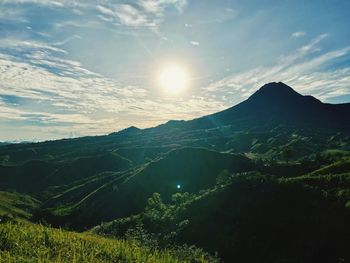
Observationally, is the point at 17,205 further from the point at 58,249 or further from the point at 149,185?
the point at 58,249

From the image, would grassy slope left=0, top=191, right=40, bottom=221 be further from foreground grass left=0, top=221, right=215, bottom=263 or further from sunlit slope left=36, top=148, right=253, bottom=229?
foreground grass left=0, top=221, right=215, bottom=263

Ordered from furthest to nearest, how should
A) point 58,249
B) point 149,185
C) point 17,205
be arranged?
point 17,205 → point 149,185 → point 58,249

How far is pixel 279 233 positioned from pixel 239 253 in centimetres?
571

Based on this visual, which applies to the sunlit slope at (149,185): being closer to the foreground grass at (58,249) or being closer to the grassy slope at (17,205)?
the grassy slope at (17,205)

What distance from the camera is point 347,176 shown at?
192ft

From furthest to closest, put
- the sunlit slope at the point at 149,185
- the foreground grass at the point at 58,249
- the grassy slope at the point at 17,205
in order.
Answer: the grassy slope at the point at 17,205 < the sunlit slope at the point at 149,185 < the foreground grass at the point at 58,249

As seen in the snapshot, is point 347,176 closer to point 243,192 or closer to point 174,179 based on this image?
point 243,192

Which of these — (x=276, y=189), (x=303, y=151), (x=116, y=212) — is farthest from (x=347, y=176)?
(x=303, y=151)

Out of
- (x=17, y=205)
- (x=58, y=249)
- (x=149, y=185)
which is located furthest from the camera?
(x=17, y=205)

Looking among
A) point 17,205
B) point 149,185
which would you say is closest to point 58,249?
point 149,185

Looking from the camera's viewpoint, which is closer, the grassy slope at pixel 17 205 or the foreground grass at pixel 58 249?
the foreground grass at pixel 58 249

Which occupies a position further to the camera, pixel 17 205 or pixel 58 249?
pixel 17 205

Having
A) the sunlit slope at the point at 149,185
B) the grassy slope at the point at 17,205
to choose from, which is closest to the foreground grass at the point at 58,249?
the sunlit slope at the point at 149,185

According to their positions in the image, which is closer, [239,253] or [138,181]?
[239,253]
